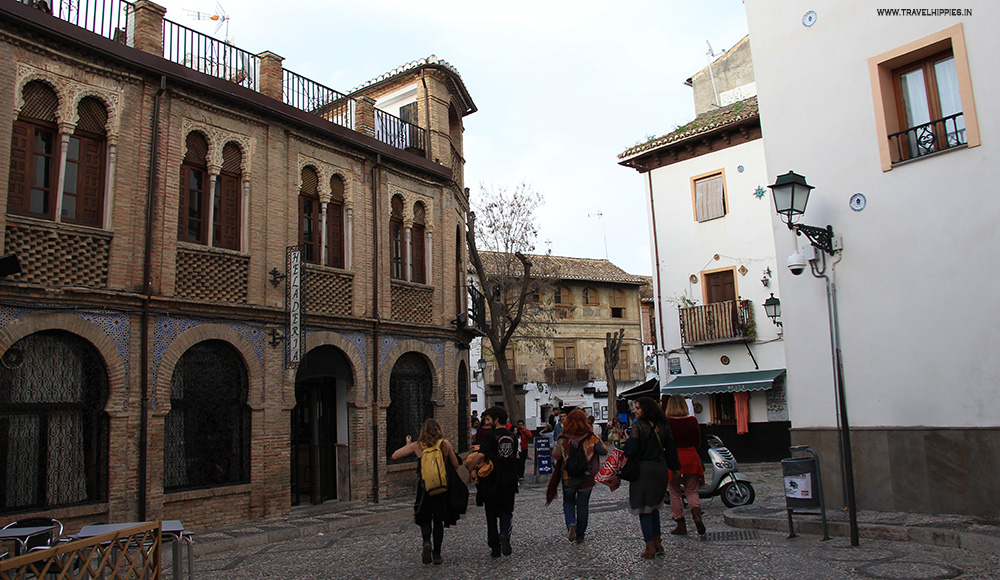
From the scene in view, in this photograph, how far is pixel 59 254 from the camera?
1109 cm

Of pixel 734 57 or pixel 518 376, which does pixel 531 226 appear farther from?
pixel 518 376

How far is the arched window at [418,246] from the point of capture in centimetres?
1800

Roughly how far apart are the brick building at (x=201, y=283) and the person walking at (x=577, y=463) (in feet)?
21.8

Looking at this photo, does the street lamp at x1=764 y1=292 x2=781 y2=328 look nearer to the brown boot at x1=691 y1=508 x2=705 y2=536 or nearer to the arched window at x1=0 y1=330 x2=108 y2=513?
the brown boot at x1=691 y1=508 x2=705 y2=536

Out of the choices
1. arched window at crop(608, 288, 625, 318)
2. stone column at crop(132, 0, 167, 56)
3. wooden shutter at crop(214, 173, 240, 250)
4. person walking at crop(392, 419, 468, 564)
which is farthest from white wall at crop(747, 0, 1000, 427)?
arched window at crop(608, 288, 625, 318)

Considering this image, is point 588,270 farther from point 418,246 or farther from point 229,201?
point 229,201

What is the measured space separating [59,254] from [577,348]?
35.8 m

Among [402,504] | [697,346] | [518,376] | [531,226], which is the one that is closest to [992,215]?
[402,504]

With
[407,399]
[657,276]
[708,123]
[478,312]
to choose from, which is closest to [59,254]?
[407,399]

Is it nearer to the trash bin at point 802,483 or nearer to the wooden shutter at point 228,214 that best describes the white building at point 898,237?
the trash bin at point 802,483

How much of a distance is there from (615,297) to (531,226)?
2144 cm

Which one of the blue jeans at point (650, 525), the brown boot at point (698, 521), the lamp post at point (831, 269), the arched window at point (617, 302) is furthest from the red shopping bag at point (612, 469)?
the arched window at point (617, 302)

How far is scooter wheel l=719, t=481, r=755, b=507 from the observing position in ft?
40.0

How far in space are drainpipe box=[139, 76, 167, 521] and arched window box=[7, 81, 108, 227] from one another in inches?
28.0
